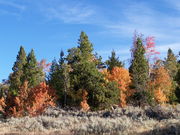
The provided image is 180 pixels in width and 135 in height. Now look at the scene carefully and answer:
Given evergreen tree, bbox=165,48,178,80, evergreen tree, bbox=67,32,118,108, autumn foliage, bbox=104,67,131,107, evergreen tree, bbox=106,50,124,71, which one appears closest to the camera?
evergreen tree, bbox=67,32,118,108

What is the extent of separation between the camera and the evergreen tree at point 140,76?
48250 millimetres

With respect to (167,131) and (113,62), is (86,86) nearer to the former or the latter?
Answer: (113,62)

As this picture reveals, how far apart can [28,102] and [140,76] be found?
1962cm

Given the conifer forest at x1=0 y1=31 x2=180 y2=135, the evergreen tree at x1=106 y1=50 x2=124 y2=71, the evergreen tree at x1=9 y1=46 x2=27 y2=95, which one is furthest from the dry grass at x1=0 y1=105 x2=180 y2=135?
the evergreen tree at x1=106 y1=50 x2=124 y2=71

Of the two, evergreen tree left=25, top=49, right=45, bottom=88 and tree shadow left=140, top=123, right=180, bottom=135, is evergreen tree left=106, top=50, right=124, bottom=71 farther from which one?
tree shadow left=140, top=123, right=180, bottom=135

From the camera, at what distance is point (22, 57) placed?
55219 mm

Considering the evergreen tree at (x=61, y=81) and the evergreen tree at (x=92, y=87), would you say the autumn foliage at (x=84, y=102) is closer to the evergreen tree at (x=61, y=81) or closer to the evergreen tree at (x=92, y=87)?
the evergreen tree at (x=92, y=87)

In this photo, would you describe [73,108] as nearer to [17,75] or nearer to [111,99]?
[111,99]

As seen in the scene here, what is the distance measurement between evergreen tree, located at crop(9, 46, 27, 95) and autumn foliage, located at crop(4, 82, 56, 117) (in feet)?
17.2

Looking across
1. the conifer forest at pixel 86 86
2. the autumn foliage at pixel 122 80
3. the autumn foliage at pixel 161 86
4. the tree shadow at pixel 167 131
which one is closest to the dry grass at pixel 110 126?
the tree shadow at pixel 167 131

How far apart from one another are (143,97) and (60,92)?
50.3 feet

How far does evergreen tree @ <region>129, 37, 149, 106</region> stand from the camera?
48250mm

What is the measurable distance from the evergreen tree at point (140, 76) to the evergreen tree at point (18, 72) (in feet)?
64.0

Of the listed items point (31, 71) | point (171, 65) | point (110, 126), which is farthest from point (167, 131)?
point (171, 65)
